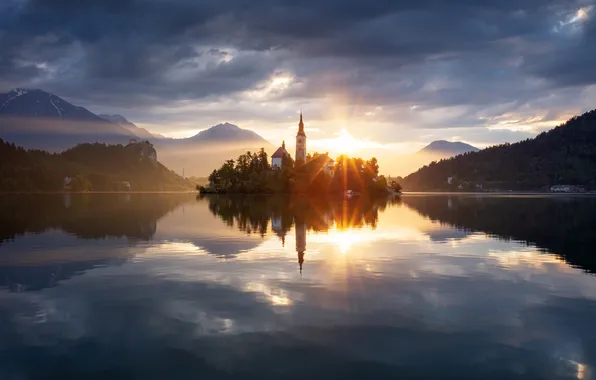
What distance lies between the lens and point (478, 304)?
2575cm

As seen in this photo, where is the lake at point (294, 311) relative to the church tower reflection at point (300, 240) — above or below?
below

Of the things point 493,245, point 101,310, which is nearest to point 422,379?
point 101,310

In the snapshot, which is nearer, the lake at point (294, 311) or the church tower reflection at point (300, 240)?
the lake at point (294, 311)

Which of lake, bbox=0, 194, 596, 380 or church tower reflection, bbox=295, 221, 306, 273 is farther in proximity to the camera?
church tower reflection, bbox=295, 221, 306, 273

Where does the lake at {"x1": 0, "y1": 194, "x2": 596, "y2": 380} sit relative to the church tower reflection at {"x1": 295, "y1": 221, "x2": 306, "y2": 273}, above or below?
below

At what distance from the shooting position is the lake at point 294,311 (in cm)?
1731

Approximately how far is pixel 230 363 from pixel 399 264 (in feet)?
75.1

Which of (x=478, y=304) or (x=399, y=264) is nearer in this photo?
(x=478, y=304)

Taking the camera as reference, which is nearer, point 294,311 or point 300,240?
point 294,311

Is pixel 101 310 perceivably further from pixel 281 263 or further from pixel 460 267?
pixel 460 267

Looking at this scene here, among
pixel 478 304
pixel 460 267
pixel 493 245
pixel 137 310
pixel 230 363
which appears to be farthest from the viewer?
pixel 493 245

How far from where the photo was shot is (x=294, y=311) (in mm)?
23766

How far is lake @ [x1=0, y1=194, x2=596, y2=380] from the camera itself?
682 inches

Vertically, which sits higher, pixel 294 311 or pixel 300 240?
pixel 300 240
